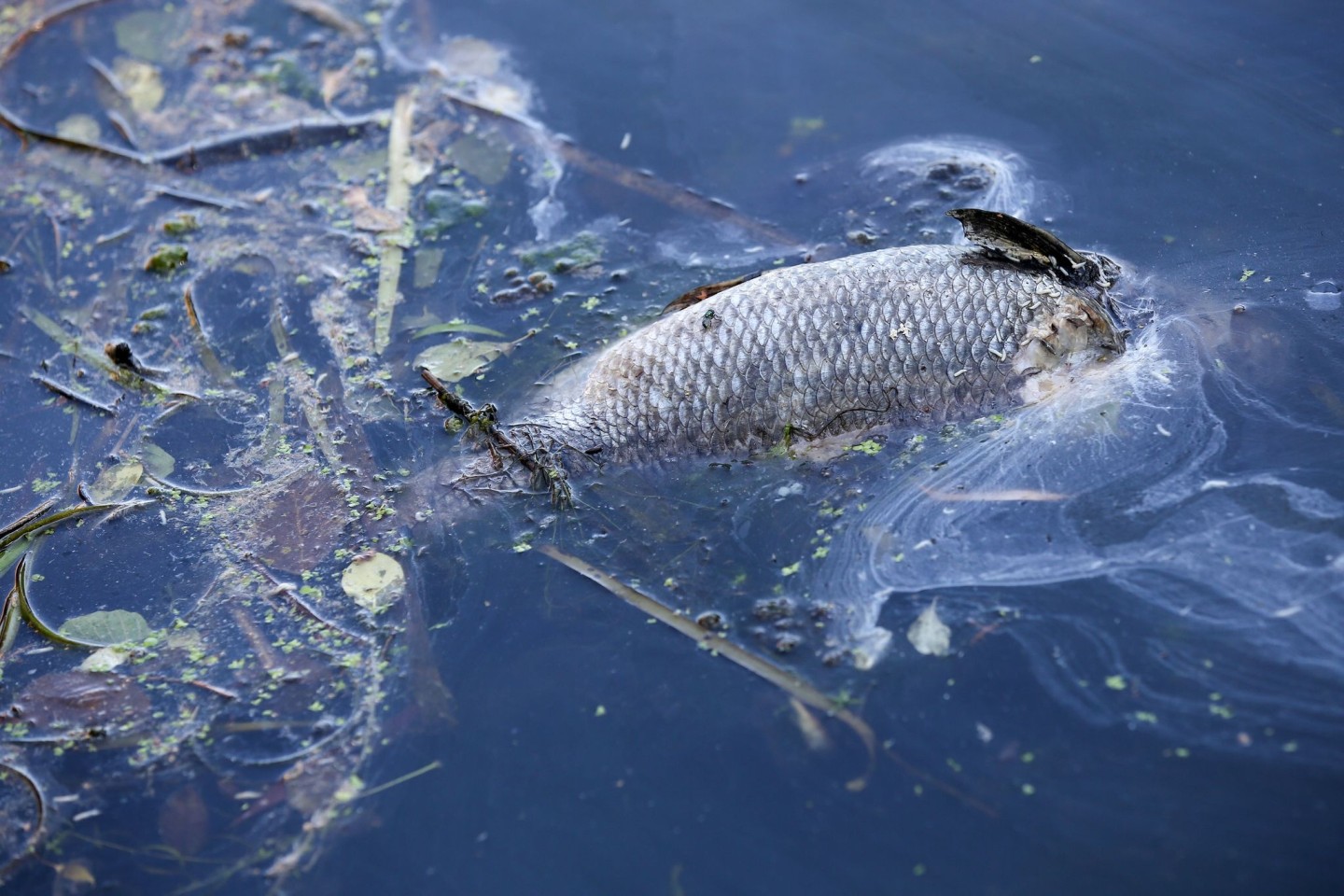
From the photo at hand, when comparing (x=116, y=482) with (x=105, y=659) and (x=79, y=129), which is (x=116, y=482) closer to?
(x=105, y=659)

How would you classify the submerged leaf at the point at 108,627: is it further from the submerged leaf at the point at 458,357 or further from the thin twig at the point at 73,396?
the submerged leaf at the point at 458,357

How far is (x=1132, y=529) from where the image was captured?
2.59 meters

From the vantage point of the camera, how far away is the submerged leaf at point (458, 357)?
3.21 meters

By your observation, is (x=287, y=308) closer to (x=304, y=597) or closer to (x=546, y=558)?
(x=304, y=597)

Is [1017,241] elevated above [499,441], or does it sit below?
above

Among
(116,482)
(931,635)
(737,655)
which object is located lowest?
(116,482)

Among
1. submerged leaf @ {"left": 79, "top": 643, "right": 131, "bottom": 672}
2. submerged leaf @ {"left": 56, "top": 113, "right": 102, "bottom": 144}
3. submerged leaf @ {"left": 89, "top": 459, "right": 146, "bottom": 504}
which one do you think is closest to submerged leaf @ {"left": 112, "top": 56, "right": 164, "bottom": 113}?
submerged leaf @ {"left": 56, "top": 113, "right": 102, "bottom": 144}

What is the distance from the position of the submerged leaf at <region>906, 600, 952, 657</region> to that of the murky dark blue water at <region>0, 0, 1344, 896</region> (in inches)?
0.8

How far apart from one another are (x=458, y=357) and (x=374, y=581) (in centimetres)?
82

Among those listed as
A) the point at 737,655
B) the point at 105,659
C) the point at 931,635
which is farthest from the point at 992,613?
the point at 105,659

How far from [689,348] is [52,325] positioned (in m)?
2.20

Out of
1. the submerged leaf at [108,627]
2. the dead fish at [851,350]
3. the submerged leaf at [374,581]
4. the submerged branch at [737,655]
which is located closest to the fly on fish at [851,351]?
the dead fish at [851,350]

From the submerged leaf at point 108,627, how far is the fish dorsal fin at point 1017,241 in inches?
91.5

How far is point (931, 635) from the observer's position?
2463 mm
